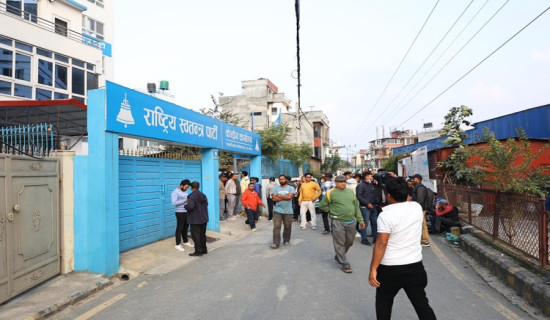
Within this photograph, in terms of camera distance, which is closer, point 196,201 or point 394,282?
point 394,282

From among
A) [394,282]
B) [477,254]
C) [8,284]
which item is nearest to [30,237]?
[8,284]

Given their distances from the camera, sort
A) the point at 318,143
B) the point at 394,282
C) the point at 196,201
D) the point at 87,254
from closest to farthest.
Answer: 1. the point at 394,282
2. the point at 87,254
3. the point at 196,201
4. the point at 318,143

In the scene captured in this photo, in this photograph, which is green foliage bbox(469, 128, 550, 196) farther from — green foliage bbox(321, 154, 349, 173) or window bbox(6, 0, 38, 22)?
green foliage bbox(321, 154, 349, 173)

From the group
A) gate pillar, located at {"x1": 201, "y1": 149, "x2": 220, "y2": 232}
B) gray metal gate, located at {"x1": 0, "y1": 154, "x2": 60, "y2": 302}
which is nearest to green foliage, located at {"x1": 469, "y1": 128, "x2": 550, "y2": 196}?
gate pillar, located at {"x1": 201, "y1": 149, "x2": 220, "y2": 232}

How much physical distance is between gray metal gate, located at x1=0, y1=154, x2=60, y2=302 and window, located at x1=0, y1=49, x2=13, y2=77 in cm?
977

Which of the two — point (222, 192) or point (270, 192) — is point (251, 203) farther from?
Answer: point (270, 192)

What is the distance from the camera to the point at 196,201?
7730 millimetres

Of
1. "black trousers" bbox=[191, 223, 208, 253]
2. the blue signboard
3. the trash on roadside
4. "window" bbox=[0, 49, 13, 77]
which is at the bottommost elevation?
the trash on roadside

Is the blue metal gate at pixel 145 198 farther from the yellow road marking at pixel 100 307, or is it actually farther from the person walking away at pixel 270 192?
the person walking away at pixel 270 192

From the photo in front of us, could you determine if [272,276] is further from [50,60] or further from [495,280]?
[50,60]

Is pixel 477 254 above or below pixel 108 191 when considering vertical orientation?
below

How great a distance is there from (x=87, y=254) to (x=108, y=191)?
1.11m

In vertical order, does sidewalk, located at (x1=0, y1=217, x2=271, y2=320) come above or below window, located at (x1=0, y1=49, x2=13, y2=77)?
below

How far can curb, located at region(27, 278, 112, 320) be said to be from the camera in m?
4.29
